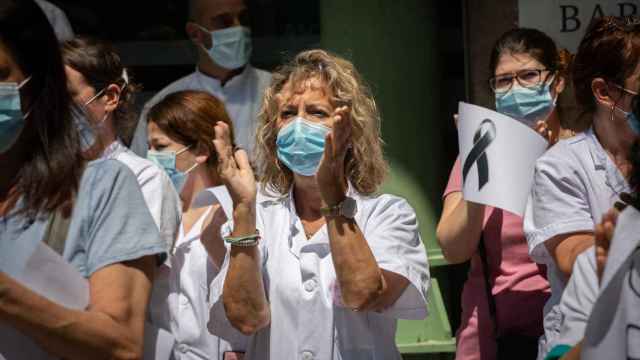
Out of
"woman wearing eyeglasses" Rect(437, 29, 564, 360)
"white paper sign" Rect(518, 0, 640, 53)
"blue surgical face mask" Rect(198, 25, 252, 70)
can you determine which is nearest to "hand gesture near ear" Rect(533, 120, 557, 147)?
"woman wearing eyeglasses" Rect(437, 29, 564, 360)

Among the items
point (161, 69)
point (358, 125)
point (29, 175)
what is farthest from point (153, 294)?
point (161, 69)

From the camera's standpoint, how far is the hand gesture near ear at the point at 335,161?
3414mm

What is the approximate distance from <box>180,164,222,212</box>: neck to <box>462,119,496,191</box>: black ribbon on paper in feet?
4.26

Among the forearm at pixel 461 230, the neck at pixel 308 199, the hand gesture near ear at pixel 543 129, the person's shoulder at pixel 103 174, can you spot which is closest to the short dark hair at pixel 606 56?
the hand gesture near ear at pixel 543 129

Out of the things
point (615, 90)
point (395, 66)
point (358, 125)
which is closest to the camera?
point (615, 90)

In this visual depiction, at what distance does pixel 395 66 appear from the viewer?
5.48 metres

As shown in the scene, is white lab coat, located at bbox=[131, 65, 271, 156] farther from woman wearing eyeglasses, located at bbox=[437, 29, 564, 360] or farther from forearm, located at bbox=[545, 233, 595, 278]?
forearm, located at bbox=[545, 233, 595, 278]

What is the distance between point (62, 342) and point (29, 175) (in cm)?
38

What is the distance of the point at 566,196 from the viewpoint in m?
3.31

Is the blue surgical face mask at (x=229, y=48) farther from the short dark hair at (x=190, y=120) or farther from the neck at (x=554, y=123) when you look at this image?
the neck at (x=554, y=123)

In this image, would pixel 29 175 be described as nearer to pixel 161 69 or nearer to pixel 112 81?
pixel 112 81

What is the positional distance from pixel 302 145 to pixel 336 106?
0.20 m

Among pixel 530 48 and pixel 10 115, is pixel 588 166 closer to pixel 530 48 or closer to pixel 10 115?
pixel 530 48

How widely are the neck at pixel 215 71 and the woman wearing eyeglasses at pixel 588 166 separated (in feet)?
8.54
